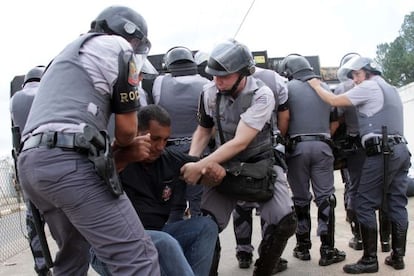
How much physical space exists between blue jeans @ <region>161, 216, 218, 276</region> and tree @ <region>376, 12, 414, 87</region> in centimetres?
5619

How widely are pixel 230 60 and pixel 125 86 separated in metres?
1.14

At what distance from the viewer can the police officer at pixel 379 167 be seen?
4.06 metres

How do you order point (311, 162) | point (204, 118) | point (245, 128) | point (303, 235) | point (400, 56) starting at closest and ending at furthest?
point (245, 128), point (204, 118), point (311, 162), point (303, 235), point (400, 56)

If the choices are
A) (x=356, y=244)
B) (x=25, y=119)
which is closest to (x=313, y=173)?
(x=356, y=244)

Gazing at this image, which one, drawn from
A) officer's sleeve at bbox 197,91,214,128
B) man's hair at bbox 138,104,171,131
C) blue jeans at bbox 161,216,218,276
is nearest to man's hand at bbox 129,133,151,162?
man's hair at bbox 138,104,171,131

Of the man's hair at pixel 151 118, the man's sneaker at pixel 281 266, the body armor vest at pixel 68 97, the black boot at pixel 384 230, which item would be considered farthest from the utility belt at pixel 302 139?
the body armor vest at pixel 68 97

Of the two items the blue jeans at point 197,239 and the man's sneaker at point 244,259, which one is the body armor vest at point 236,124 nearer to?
the blue jeans at point 197,239

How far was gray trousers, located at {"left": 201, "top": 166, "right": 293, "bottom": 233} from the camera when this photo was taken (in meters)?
3.28

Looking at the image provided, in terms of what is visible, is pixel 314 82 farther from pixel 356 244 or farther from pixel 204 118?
pixel 356 244

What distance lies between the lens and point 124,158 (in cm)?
255

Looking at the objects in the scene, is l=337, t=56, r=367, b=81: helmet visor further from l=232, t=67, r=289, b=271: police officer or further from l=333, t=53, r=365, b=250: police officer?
l=232, t=67, r=289, b=271: police officer

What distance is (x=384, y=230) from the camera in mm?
4465

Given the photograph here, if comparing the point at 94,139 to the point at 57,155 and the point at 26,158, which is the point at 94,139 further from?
the point at 26,158

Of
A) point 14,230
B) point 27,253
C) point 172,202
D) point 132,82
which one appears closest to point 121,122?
point 132,82
